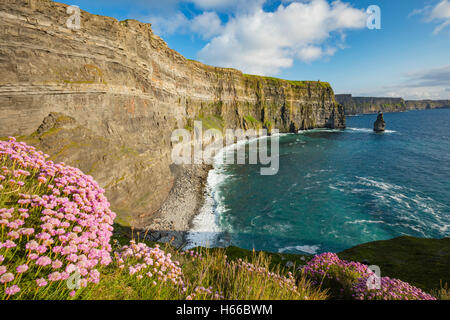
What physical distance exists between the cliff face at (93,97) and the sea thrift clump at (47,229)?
45.1 ft

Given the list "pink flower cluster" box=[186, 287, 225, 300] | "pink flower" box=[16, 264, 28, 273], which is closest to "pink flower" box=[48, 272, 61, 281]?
"pink flower" box=[16, 264, 28, 273]

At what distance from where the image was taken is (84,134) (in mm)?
18609

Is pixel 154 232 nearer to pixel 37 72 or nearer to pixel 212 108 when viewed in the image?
pixel 37 72

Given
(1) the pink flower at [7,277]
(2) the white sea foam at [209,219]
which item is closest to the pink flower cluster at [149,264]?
(1) the pink flower at [7,277]

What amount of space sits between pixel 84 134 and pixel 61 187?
17.1 meters

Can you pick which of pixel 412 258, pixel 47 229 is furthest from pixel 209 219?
pixel 47 229

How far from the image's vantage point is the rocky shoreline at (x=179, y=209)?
20172mm

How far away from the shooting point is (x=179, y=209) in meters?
25.3

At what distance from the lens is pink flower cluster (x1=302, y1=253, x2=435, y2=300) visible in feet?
19.4

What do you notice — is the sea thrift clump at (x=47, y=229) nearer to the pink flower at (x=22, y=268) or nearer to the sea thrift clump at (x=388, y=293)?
the pink flower at (x=22, y=268)

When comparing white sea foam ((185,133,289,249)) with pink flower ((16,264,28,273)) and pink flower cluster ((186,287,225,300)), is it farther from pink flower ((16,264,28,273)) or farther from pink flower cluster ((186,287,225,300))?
pink flower ((16,264,28,273))

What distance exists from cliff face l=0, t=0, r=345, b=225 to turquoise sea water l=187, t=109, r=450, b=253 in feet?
33.7

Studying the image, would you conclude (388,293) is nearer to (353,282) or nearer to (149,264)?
(353,282)

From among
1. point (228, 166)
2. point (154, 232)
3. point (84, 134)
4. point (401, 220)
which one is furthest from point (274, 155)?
point (84, 134)
